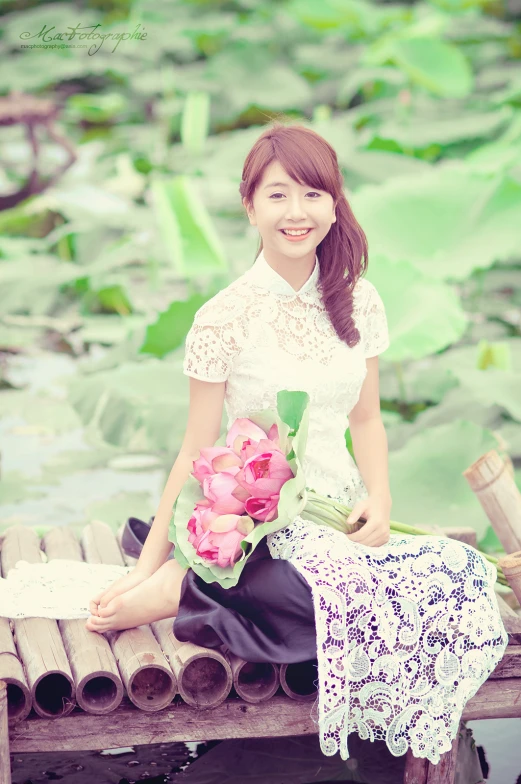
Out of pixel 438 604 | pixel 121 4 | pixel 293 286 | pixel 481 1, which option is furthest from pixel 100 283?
pixel 121 4

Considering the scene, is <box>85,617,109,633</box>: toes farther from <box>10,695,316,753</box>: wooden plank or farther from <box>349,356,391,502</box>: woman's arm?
<box>349,356,391,502</box>: woman's arm

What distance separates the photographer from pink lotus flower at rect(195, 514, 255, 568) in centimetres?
186

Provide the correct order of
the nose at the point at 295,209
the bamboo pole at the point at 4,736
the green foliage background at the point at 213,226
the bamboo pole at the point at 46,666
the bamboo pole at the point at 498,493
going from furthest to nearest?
the green foliage background at the point at 213,226, the bamboo pole at the point at 498,493, the nose at the point at 295,209, the bamboo pole at the point at 46,666, the bamboo pole at the point at 4,736

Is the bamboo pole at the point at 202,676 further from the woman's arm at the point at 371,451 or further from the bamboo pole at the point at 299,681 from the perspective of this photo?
the woman's arm at the point at 371,451

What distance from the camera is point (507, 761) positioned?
2.31 m

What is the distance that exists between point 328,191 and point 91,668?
3.00 ft

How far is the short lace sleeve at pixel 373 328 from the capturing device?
7.13 ft

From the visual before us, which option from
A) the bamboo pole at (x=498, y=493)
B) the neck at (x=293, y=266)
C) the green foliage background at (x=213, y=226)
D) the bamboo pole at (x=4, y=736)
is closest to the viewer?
the bamboo pole at (x=4, y=736)

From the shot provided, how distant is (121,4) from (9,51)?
4.17ft

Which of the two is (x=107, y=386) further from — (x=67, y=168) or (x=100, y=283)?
(x=67, y=168)

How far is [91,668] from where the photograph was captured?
1886 millimetres

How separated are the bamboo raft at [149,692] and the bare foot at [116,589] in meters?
0.05
